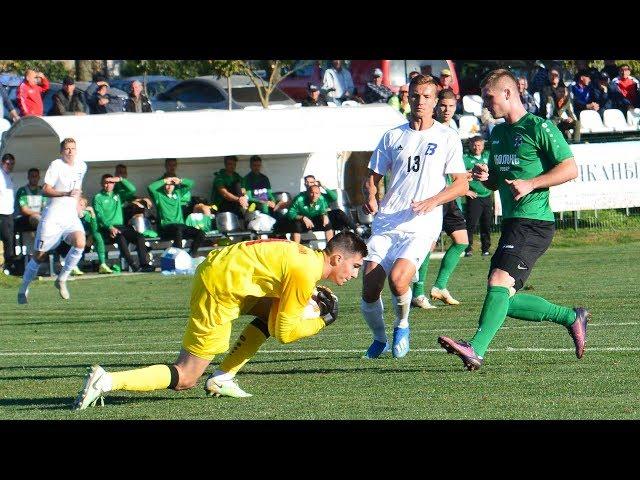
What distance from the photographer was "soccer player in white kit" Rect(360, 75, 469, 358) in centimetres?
1027

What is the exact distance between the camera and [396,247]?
10359 millimetres

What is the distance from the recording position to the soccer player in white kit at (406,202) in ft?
33.7

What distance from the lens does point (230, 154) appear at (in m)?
24.6

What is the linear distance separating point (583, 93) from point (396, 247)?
21057 millimetres

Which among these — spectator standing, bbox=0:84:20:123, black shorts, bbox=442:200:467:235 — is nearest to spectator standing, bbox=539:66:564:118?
spectator standing, bbox=0:84:20:123

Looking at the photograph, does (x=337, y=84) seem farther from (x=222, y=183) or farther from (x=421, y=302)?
(x=421, y=302)

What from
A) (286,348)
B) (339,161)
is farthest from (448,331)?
(339,161)

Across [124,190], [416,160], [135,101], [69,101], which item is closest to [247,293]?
[416,160]

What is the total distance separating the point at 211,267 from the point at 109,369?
2491 millimetres

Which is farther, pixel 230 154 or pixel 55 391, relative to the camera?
pixel 230 154

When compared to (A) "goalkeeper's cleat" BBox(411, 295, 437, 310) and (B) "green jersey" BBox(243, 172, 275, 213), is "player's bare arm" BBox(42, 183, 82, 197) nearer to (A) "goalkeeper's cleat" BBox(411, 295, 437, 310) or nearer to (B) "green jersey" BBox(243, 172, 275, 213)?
(A) "goalkeeper's cleat" BBox(411, 295, 437, 310)

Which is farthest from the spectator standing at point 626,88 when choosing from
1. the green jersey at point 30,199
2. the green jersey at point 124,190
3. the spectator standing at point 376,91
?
the green jersey at point 30,199

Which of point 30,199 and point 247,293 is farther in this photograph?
point 30,199
